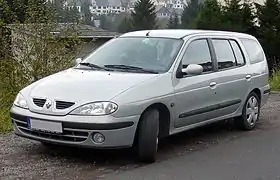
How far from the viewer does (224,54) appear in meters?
8.69

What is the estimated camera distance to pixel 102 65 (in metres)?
7.71

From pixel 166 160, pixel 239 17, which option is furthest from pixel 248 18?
pixel 166 160

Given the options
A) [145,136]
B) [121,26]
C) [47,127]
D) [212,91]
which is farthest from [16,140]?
[121,26]

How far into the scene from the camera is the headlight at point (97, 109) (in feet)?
21.1

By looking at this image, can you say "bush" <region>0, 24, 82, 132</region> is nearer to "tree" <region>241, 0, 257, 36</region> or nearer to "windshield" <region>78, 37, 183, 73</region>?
"windshield" <region>78, 37, 183, 73</region>

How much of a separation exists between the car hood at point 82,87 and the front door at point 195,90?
49 centimetres

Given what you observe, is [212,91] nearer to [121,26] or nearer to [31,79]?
[31,79]

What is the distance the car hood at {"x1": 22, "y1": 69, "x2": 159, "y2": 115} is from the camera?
21.5ft

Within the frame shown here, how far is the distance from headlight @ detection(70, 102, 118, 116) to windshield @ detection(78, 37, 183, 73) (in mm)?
1069

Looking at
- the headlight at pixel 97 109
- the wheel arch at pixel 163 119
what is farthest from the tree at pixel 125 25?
the headlight at pixel 97 109

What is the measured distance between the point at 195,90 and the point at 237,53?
1697 mm

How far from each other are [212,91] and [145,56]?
108 centimetres

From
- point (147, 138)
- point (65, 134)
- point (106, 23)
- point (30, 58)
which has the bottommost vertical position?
point (106, 23)

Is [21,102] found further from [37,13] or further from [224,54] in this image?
[37,13]
